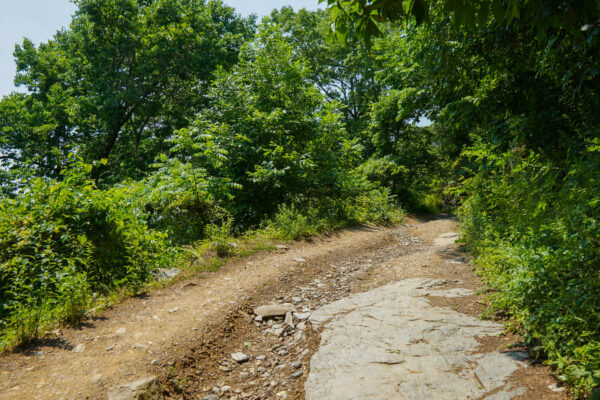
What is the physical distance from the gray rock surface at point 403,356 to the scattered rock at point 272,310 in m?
0.57

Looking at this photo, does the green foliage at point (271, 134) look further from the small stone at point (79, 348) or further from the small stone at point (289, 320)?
the small stone at point (79, 348)

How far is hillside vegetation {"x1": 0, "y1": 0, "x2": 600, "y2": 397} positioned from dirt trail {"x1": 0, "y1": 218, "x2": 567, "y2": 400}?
0.37m

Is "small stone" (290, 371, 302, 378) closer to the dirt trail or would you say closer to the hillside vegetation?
the dirt trail

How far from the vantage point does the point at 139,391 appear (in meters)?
2.57

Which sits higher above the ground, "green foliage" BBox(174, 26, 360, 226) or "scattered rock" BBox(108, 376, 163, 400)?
"green foliage" BBox(174, 26, 360, 226)

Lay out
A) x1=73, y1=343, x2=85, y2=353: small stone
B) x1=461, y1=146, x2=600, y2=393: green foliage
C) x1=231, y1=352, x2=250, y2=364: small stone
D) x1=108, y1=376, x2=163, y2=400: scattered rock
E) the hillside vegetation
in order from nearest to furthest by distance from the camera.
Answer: x1=461, y1=146, x2=600, y2=393: green foliage
x1=108, y1=376, x2=163, y2=400: scattered rock
the hillside vegetation
x1=73, y1=343, x2=85, y2=353: small stone
x1=231, y1=352, x2=250, y2=364: small stone

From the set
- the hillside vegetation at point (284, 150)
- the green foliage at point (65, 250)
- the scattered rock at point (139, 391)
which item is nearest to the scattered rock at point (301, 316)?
the scattered rock at point (139, 391)

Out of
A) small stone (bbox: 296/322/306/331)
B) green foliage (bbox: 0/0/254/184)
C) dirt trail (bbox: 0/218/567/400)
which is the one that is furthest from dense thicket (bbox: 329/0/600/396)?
green foliage (bbox: 0/0/254/184)

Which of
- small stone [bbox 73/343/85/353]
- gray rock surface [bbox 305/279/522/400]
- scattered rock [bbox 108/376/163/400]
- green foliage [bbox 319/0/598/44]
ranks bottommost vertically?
gray rock surface [bbox 305/279/522/400]

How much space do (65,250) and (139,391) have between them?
3.20 meters

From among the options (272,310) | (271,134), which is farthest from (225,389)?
(271,134)

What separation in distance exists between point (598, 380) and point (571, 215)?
1.48 metres

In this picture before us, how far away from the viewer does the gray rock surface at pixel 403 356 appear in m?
2.53

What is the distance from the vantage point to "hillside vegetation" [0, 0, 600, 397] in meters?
2.77
